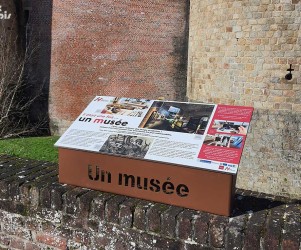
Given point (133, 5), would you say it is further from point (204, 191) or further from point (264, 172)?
point (204, 191)

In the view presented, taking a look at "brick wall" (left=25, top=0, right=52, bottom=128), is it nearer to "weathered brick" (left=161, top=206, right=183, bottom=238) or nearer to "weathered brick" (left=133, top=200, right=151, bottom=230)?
"weathered brick" (left=133, top=200, right=151, bottom=230)

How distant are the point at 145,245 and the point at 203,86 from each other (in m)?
8.51

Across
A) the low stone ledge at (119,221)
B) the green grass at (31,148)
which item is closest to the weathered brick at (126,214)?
the low stone ledge at (119,221)

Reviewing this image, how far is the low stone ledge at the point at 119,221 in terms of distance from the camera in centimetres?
250

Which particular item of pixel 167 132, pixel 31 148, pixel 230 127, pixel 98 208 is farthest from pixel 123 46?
pixel 98 208

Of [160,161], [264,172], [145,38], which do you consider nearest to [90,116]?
[160,161]

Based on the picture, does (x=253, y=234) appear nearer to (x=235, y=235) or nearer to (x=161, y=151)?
(x=235, y=235)

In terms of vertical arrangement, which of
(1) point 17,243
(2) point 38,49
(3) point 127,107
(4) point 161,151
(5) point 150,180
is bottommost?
(1) point 17,243

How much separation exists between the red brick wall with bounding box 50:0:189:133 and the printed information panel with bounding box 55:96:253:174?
11874 millimetres

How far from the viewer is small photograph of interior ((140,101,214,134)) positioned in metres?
3.01

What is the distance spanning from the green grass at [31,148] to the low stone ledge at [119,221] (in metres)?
7.93

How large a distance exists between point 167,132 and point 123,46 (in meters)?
12.5

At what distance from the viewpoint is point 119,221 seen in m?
2.80

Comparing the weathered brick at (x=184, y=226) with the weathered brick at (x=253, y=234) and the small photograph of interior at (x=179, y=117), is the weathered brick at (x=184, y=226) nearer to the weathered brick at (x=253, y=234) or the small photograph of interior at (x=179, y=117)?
the weathered brick at (x=253, y=234)
